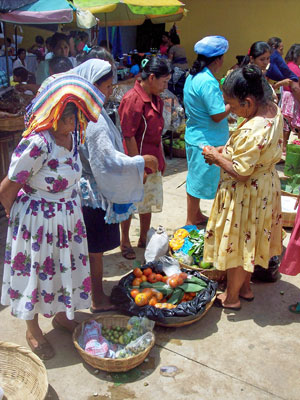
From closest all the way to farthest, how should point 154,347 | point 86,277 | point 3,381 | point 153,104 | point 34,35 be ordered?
point 3,381 → point 86,277 → point 154,347 → point 153,104 → point 34,35

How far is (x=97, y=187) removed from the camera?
3.10 m

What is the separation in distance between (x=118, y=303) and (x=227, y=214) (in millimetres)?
1133

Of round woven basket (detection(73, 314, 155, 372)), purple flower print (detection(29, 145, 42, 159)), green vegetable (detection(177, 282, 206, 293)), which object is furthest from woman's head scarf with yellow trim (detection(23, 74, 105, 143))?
green vegetable (detection(177, 282, 206, 293))

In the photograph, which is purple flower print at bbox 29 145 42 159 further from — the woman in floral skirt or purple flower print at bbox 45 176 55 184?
purple flower print at bbox 45 176 55 184

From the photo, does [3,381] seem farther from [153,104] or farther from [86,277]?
[153,104]

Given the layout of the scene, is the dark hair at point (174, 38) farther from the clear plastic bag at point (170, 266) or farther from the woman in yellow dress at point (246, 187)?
the clear plastic bag at point (170, 266)

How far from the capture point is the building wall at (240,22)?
518 inches

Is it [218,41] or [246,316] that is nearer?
[246,316]

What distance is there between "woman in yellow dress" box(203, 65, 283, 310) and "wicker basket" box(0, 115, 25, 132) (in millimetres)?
2551

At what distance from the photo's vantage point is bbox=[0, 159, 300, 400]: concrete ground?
2.85 m

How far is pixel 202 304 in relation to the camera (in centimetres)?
343

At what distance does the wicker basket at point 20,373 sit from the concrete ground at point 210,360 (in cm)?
18

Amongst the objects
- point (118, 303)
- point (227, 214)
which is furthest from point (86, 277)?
point (227, 214)

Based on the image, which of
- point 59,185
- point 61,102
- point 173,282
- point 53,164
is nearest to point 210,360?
point 173,282
